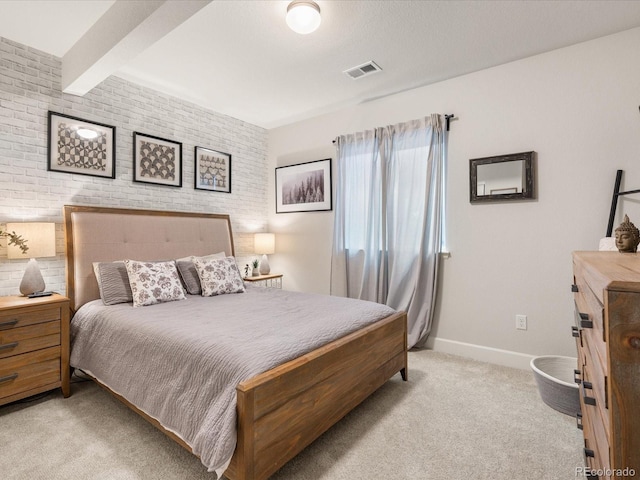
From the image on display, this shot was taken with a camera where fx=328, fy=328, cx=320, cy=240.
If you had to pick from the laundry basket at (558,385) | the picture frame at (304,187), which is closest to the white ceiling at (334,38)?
the picture frame at (304,187)

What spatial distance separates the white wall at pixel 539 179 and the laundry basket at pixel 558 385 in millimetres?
219

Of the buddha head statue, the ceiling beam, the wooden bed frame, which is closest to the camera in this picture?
the wooden bed frame

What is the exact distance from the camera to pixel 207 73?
3.06m

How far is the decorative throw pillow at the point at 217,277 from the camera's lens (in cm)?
292

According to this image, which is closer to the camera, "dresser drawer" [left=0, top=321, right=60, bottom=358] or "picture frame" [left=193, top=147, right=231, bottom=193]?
"dresser drawer" [left=0, top=321, right=60, bottom=358]

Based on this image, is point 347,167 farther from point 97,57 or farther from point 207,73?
point 97,57

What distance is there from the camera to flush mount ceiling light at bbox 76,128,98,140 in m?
2.85

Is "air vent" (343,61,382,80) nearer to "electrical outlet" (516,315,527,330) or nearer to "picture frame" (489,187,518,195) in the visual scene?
"picture frame" (489,187,518,195)

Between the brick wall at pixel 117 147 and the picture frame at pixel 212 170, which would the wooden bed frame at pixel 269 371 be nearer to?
the brick wall at pixel 117 147

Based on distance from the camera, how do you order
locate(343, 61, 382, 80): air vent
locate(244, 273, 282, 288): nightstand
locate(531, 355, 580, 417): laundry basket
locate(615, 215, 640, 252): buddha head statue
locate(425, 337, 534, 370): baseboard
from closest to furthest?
1. locate(615, 215, 640, 252): buddha head statue
2. locate(531, 355, 580, 417): laundry basket
3. locate(425, 337, 534, 370): baseboard
4. locate(343, 61, 382, 80): air vent
5. locate(244, 273, 282, 288): nightstand

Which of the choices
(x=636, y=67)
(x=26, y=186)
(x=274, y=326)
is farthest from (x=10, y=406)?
(x=636, y=67)

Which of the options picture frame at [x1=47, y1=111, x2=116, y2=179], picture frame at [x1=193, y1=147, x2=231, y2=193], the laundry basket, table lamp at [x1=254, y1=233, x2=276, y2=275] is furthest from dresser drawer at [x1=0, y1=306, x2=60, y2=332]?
the laundry basket

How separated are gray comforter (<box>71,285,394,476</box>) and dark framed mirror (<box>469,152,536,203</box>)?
1439mm

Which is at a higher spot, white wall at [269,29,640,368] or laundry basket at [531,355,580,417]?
white wall at [269,29,640,368]
